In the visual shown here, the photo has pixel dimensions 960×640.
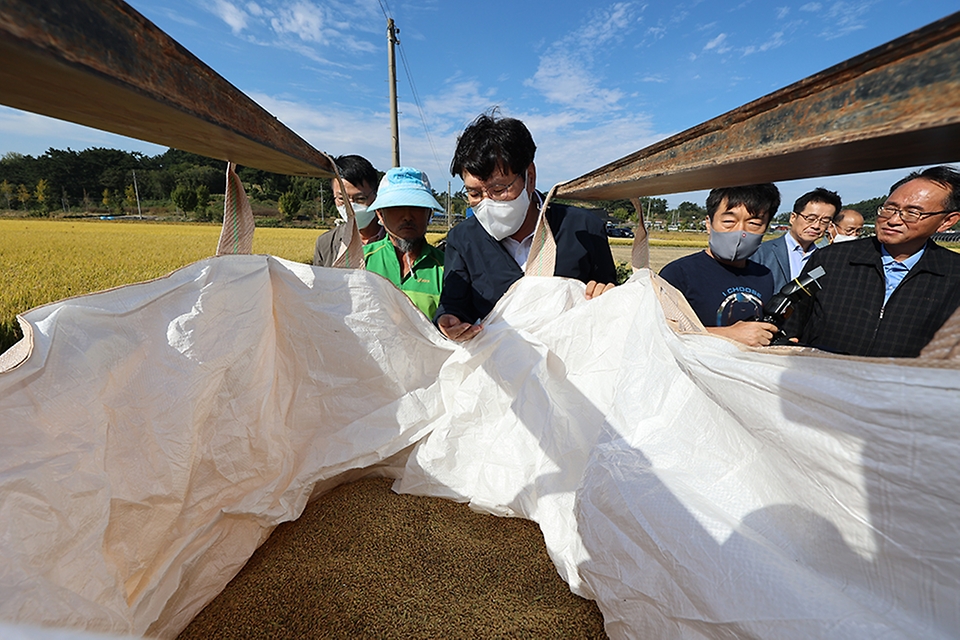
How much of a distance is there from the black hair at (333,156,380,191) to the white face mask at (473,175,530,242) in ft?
3.25

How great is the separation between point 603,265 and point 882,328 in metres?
1.01

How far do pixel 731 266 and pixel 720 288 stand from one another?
0.15m

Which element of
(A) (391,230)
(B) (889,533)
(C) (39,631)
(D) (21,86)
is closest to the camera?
(C) (39,631)

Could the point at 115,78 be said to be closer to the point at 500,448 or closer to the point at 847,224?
the point at 500,448

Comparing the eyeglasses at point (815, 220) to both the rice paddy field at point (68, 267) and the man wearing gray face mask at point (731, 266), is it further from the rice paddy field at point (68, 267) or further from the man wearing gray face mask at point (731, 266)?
the rice paddy field at point (68, 267)

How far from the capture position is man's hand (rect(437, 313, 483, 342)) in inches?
53.6

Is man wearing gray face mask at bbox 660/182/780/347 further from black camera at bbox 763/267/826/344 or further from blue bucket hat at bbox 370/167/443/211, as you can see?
blue bucket hat at bbox 370/167/443/211

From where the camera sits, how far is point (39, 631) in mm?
309

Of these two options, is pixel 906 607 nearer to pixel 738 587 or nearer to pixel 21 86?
pixel 738 587

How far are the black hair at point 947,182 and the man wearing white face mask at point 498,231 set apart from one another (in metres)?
1.28

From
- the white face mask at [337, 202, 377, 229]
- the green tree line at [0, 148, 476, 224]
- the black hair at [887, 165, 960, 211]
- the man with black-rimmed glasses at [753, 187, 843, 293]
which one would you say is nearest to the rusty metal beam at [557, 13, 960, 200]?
the black hair at [887, 165, 960, 211]

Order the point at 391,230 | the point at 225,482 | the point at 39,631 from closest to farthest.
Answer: the point at 39,631 → the point at 225,482 → the point at 391,230

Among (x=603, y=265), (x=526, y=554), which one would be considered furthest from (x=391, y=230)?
(x=526, y=554)

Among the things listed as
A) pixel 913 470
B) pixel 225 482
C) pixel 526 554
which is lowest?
pixel 526 554
